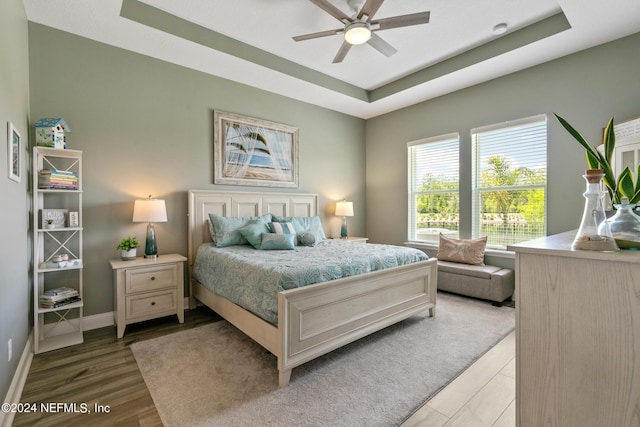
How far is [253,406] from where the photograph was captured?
179 cm

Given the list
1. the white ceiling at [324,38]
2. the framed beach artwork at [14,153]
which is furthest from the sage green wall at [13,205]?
the white ceiling at [324,38]

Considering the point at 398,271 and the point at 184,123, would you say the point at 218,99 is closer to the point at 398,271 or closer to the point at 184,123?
the point at 184,123

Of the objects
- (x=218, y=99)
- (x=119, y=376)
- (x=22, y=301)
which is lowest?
(x=119, y=376)

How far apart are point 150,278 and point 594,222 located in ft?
10.8

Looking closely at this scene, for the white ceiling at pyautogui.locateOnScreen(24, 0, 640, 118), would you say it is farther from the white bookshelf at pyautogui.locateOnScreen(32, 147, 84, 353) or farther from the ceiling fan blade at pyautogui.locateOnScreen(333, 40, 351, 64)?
the white bookshelf at pyautogui.locateOnScreen(32, 147, 84, 353)

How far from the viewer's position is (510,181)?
3877mm

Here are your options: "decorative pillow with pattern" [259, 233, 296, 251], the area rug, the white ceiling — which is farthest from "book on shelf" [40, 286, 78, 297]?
the white ceiling

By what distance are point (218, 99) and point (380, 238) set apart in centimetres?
349

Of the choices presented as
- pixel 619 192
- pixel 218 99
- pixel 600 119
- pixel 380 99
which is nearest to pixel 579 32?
pixel 600 119

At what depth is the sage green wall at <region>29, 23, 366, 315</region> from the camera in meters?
2.85

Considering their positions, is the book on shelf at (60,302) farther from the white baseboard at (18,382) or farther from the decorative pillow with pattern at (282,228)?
the decorative pillow with pattern at (282,228)

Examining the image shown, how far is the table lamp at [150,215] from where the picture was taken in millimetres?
3000

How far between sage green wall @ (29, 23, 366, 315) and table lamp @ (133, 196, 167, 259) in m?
0.26

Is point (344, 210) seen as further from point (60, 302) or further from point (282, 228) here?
point (60, 302)
